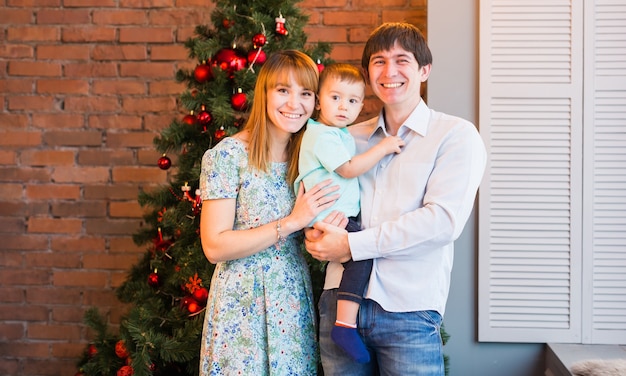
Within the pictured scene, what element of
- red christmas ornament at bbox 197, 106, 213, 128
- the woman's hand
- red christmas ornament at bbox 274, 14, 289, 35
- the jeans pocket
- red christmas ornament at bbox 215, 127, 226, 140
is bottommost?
the jeans pocket

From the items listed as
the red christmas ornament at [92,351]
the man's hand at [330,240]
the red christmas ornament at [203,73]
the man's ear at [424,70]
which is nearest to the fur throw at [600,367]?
the man's hand at [330,240]

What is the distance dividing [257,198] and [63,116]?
1.92 metres

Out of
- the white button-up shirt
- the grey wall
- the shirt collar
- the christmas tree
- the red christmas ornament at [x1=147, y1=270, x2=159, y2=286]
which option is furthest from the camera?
the grey wall

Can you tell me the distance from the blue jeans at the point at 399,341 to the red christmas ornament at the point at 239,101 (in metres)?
0.98

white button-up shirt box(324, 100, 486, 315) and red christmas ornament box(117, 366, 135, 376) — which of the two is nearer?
white button-up shirt box(324, 100, 486, 315)

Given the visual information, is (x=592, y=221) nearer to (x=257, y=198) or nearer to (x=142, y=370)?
(x=257, y=198)

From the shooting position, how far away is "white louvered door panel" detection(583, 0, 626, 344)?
2580 mm

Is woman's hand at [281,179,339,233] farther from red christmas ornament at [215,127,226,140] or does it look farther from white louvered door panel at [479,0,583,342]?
white louvered door panel at [479,0,583,342]

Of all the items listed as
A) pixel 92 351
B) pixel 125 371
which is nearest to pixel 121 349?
pixel 125 371

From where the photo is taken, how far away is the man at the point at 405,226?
162 centimetres

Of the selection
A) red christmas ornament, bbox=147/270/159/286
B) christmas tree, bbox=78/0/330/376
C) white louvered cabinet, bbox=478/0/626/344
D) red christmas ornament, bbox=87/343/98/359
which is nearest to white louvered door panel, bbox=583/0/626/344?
white louvered cabinet, bbox=478/0/626/344

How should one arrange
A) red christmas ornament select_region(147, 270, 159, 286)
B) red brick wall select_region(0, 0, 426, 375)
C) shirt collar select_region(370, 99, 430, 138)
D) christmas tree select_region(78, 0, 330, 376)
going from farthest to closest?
red brick wall select_region(0, 0, 426, 375)
red christmas ornament select_region(147, 270, 159, 286)
christmas tree select_region(78, 0, 330, 376)
shirt collar select_region(370, 99, 430, 138)

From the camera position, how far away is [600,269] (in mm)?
2607

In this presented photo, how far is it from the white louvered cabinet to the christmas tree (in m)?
0.73
